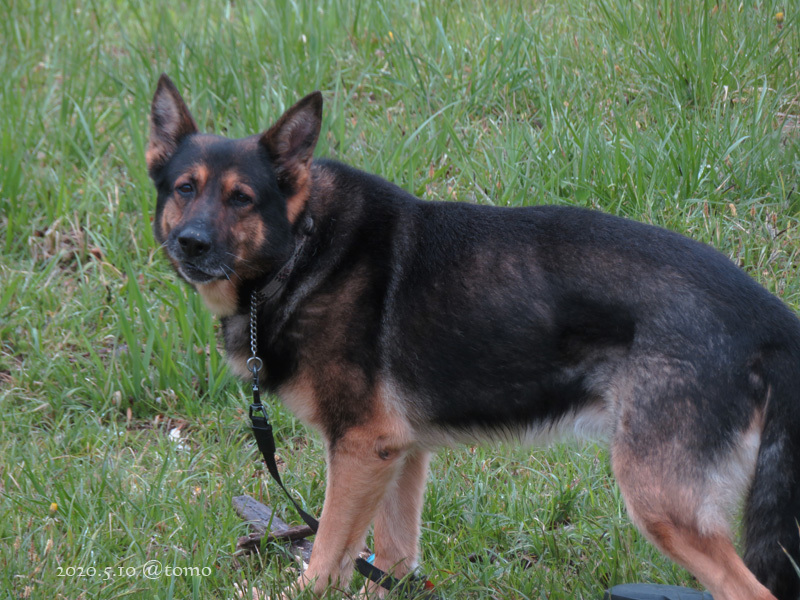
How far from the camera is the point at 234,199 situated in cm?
313

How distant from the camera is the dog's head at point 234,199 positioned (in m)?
3.06

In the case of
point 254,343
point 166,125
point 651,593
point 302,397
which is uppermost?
point 166,125

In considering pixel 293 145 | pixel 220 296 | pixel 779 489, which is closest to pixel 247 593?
pixel 220 296

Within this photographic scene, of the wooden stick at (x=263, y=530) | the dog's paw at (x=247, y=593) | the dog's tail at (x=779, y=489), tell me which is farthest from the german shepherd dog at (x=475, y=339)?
the wooden stick at (x=263, y=530)

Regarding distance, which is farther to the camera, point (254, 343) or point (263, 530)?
point (263, 530)

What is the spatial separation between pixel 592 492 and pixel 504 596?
2.45 feet

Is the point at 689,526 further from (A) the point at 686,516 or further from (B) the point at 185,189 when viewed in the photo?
(B) the point at 185,189

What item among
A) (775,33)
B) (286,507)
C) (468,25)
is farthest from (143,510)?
(775,33)

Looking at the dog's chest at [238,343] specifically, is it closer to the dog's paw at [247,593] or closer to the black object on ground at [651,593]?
the dog's paw at [247,593]

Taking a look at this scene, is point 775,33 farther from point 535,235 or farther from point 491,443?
point 491,443

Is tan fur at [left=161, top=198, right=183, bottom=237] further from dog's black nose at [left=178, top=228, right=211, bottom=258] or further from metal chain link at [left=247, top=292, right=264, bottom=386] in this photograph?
metal chain link at [left=247, top=292, right=264, bottom=386]

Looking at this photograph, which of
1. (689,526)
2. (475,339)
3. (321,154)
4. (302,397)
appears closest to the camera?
(689,526)

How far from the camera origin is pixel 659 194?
4664 mm

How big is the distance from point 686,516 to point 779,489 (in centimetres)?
31
